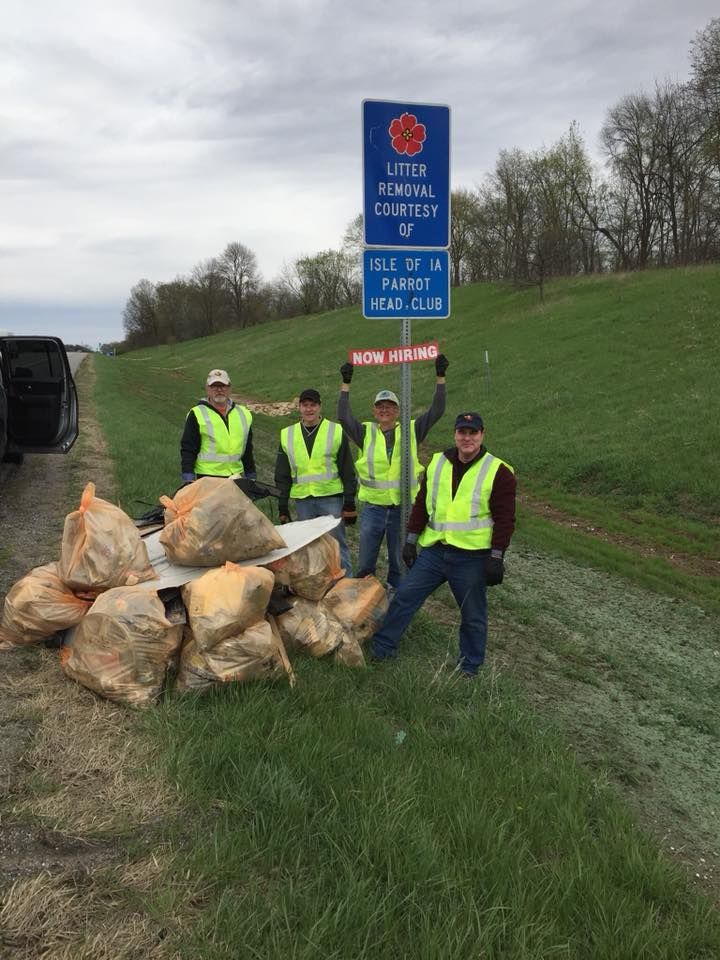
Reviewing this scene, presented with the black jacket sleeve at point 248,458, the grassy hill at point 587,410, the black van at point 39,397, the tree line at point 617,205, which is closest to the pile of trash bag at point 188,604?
the black jacket sleeve at point 248,458

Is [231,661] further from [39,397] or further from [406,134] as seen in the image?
[39,397]

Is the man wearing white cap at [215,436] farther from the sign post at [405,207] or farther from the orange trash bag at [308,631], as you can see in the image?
the orange trash bag at [308,631]

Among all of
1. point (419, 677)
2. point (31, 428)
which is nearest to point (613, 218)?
point (31, 428)

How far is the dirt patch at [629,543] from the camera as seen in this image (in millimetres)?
8891

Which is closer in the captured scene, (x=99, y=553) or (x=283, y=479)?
(x=99, y=553)

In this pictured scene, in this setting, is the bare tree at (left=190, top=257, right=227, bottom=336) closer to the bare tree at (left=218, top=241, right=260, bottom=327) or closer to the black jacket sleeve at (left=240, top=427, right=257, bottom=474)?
the bare tree at (left=218, top=241, right=260, bottom=327)

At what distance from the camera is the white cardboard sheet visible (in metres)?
3.88

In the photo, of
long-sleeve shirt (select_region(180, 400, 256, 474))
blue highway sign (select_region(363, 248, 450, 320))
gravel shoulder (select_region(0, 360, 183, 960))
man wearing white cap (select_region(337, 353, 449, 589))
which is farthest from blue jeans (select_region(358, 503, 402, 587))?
gravel shoulder (select_region(0, 360, 183, 960))

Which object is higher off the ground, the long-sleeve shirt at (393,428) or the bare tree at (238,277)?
the bare tree at (238,277)

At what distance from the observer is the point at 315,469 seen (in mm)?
5609

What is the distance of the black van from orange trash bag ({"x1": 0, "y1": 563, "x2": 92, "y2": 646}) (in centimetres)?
569

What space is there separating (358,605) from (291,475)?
59.8 inches

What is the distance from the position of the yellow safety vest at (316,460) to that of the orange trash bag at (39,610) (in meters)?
2.21

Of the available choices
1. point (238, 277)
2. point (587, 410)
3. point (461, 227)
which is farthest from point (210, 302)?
point (587, 410)
